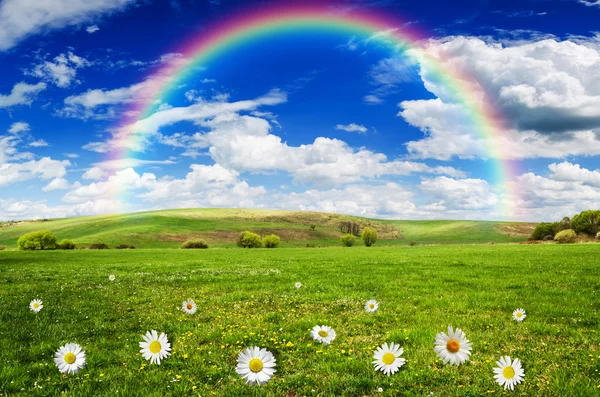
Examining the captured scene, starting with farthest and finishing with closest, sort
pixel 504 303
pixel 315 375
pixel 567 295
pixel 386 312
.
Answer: pixel 567 295
pixel 504 303
pixel 386 312
pixel 315 375

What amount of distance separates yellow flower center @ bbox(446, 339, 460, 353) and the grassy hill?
11061 centimetres

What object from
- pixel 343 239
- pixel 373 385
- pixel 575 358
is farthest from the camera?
pixel 343 239

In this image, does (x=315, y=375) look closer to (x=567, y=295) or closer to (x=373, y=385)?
(x=373, y=385)

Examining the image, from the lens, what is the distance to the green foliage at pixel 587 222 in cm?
8075

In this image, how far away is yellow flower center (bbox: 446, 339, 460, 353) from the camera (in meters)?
5.34

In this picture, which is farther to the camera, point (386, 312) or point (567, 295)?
point (567, 295)

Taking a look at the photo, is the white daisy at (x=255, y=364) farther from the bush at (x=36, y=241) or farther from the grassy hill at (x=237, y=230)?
the grassy hill at (x=237, y=230)

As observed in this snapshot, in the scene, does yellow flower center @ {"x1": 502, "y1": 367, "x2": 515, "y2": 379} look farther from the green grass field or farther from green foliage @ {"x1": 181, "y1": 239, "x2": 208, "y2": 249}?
green foliage @ {"x1": 181, "y1": 239, "x2": 208, "y2": 249}

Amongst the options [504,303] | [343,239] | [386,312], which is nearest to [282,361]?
[386,312]

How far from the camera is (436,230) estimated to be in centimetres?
17912

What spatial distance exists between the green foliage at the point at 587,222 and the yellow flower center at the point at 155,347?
Answer: 3721 inches

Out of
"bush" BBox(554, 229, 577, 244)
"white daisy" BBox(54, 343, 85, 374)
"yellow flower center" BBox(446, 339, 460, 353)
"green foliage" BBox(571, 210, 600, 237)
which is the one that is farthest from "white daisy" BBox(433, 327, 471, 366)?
"green foliage" BBox(571, 210, 600, 237)

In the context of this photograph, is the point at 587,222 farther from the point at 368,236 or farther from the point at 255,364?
the point at 255,364

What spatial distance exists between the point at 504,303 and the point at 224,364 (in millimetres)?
9434
